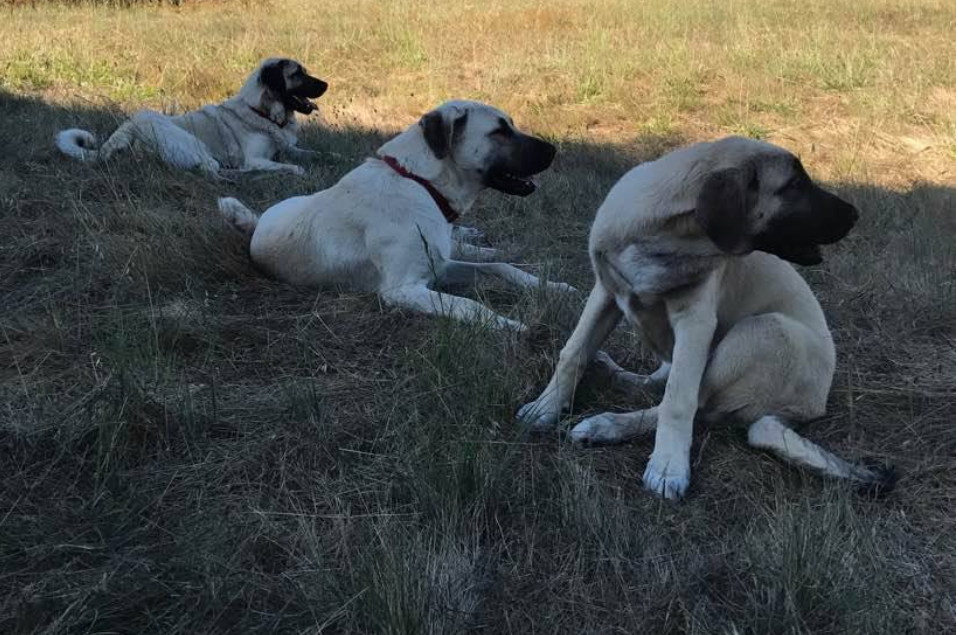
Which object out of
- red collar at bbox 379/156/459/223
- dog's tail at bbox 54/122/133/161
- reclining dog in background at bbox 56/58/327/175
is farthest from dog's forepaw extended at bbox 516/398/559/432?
reclining dog in background at bbox 56/58/327/175

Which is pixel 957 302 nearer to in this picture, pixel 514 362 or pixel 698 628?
pixel 698 628

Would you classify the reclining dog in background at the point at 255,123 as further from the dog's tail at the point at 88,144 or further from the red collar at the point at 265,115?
the dog's tail at the point at 88,144

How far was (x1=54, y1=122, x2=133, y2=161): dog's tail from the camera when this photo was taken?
5551 mm

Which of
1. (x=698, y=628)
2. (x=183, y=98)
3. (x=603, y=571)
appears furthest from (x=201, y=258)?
(x=183, y=98)

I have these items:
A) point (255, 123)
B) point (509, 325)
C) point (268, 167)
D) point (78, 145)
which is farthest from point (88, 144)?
point (509, 325)

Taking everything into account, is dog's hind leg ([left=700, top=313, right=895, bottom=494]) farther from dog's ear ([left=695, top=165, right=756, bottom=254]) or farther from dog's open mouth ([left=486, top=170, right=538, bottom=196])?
dog's open mouth ([left=486, top=170, right=538, bottom=196])

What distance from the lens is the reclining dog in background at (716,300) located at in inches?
92.0

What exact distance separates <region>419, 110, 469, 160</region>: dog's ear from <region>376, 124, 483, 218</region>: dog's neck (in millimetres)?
44

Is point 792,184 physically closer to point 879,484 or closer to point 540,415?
point 879,484

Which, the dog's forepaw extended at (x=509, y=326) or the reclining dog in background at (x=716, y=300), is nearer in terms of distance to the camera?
the reclining dog in background at (x=716, y=300)

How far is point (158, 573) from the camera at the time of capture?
68.3 inches

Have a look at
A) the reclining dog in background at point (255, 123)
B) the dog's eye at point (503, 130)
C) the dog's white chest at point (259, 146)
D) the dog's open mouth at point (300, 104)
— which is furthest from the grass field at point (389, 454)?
the dog's open mouth at point (300, 104)

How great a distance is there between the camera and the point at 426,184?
4156mm

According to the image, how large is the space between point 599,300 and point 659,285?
0.92 ft
